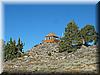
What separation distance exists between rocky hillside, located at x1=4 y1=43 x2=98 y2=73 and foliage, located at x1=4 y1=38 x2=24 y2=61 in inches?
5.0

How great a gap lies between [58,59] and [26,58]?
85 cm

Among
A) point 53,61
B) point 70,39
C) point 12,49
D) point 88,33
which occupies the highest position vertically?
point 88,33

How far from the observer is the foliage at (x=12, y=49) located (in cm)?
953

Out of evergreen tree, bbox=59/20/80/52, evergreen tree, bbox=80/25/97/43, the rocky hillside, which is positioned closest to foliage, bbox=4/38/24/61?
the rocky hillside

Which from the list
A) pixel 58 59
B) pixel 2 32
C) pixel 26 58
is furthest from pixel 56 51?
pixel 2 32

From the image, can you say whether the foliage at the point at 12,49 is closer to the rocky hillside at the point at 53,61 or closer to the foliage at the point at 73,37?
the rocky hillside at the point at 53,61

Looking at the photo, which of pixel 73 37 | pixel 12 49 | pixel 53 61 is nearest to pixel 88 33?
pixel 73 37

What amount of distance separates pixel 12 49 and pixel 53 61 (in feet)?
3.72

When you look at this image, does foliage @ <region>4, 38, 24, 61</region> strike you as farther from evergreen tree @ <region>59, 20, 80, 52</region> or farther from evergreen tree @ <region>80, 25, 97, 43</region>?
evergreen tree @ <region>80, 25, 97, 43</region>

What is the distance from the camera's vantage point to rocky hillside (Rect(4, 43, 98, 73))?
369 inches

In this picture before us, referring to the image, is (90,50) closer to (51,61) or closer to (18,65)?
(51,61)

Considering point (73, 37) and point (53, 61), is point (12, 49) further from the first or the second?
point (73, 37)

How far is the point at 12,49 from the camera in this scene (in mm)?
9625

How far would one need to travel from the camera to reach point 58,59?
953cm
